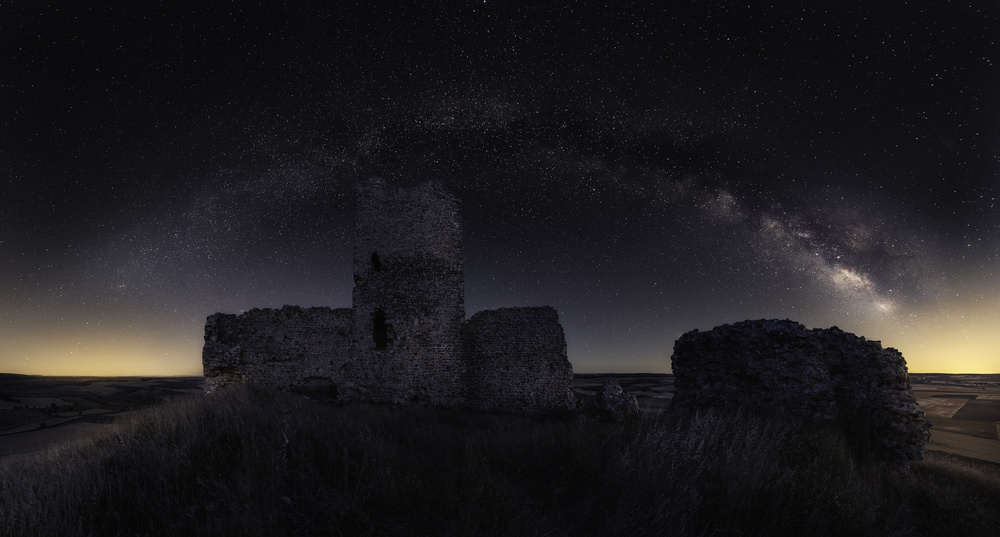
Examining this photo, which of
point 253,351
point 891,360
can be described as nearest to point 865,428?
point 891,360

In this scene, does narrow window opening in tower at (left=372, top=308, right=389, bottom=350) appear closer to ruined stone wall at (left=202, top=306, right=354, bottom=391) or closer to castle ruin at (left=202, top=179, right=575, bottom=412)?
castle ruin at (left=202, top=179, right=575, bottom=412)

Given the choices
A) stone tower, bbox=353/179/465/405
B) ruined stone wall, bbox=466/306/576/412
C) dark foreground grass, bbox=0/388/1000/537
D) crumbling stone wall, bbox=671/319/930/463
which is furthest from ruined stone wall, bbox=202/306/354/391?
crumbling stone wall, bbox=671/319/930/463

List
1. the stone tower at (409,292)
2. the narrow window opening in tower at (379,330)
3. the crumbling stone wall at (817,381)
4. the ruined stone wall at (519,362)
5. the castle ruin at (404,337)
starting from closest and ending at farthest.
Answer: the crumbling stone wall at (817,381), the castle ruin at (404,337), the stone tower at (409,292), the ruined stone wall at (519,362), the narrow window opening in tower at (379,330)

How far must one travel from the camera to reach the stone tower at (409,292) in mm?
13461

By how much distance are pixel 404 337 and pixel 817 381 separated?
10.6 metres

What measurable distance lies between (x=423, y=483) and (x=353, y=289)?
36.6ft

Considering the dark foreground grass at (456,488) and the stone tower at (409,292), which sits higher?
the stone tower at (409,292)

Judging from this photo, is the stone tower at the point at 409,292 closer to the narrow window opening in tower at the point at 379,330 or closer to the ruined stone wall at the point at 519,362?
the narrow window opening in tower at the point at 379,330

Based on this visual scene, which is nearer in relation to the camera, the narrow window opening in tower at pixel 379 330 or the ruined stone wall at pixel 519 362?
the ruined stone wall at pixel 519 362

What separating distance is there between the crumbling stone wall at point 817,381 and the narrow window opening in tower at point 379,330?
31.3 ft

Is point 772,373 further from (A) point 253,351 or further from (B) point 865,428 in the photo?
(A) point 253,351

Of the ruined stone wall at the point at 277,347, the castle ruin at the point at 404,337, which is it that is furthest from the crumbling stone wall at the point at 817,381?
the ruined stone wall at the point at 277,347

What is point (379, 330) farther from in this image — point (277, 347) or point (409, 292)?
point (277, 347)

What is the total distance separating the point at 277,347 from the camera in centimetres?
1334
